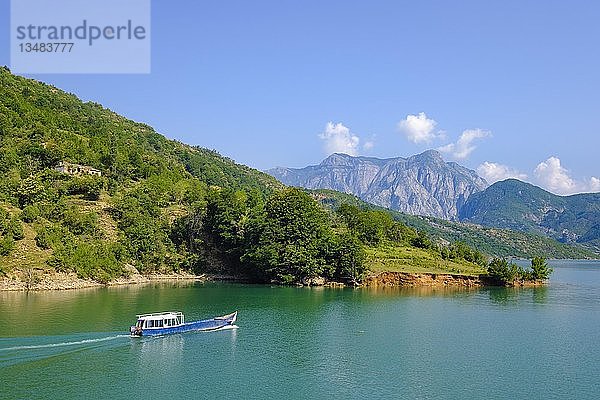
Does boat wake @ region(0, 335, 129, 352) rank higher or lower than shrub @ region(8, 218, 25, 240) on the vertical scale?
lower

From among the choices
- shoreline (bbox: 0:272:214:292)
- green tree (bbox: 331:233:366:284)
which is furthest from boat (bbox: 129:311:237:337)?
green tree (bbox: 331:233:366:284)

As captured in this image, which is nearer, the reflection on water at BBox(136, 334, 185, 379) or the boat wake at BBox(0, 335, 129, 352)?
the reflection on water at BBox(136, 334, 185, 379)

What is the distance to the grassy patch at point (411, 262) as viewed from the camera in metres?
73.2

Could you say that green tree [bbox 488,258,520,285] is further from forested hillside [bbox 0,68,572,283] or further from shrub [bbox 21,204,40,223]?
shrub [bbox 21,204,40,223]

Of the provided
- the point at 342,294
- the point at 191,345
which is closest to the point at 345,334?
the point at 191,345

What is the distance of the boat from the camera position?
37969mm

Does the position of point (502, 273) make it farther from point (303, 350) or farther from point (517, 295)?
point (303, 350)

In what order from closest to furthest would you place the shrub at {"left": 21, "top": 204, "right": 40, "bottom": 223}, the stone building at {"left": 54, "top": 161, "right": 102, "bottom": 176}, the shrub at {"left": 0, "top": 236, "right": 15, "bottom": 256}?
the shrub at {"left": 0, "top": 236, "right": 15, "bottom": 256} < the shrub at {"left": 21, "top": 204, "right": 40, "bottom": 223} < the stone building at {"left": 54, "top": 161, "right": 102, "bottom": 176}

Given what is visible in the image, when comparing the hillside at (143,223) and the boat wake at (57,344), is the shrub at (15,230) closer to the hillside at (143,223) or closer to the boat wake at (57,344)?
the hillside at (143,223)

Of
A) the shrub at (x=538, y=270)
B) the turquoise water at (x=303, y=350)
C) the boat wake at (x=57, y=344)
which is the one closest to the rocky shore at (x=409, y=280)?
the shrub at (x=538, y=270)

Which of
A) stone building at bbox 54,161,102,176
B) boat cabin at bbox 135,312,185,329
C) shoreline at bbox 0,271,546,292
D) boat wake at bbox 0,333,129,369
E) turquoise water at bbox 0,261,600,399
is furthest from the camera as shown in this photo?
stone building at bbox 54,161,102,176

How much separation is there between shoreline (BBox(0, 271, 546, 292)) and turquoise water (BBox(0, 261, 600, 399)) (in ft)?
8.97

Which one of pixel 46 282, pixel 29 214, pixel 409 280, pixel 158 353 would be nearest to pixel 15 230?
pixel 29 214

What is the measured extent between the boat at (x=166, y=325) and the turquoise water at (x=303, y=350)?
71cm
